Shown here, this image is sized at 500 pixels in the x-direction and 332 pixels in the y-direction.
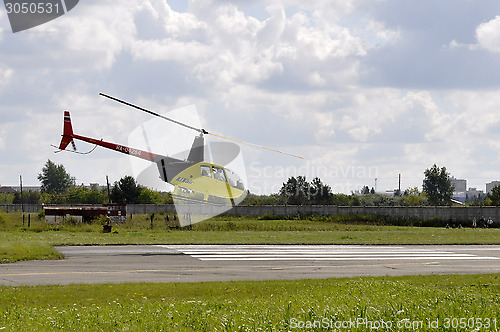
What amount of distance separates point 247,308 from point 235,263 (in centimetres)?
1120

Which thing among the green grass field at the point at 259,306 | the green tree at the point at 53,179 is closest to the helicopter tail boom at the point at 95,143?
the green grass field at the point at 259,306

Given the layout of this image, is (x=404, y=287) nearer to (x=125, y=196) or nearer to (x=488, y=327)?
(x=488, y=327)

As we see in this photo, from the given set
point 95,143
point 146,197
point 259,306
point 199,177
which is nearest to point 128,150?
point 95,143

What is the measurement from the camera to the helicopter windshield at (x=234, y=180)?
38.2 metres

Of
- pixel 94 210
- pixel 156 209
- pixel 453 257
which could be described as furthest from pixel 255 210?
pixel 453 257

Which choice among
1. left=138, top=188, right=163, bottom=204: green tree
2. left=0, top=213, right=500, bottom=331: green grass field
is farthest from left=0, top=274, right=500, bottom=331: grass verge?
left=138, top=188, right=163, bottom=204: green tree

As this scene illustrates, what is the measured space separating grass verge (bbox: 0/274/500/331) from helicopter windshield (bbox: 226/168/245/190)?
2096cm

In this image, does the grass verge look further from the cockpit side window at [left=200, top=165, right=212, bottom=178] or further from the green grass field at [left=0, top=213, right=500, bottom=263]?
the cockpit side window at [left=200, top=165, right=212, bottom=178]

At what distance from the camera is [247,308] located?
11773 millimetres

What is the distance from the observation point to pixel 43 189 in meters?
169

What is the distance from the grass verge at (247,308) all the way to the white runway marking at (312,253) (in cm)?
805

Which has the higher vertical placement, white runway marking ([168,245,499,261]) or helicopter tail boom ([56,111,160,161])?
helicopter tail boom ([56,111,160,161])

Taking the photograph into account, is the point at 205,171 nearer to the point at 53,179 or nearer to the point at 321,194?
the point at 321,194

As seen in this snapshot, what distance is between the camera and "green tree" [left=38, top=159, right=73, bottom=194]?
552 ft
